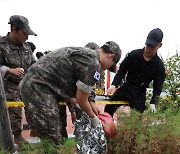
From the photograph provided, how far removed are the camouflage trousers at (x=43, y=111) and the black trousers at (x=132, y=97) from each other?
170 centimetres

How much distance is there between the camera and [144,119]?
3320mm

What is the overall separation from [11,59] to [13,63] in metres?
0.06

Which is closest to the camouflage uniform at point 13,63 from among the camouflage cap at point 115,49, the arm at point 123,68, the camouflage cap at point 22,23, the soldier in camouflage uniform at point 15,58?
the soldier in camouflage uniform at point 15,58

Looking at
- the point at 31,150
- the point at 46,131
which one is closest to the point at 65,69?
the point at 46,131

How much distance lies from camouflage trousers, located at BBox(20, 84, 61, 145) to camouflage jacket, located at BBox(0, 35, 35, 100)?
125 centimetres

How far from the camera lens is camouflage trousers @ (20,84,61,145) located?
3.10 meters

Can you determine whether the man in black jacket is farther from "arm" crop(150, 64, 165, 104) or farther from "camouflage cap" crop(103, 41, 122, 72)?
"camouflage cap" crop(103, 41, 122, 72)

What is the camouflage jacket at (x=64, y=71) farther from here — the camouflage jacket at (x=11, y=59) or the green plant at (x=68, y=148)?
the camouflage jacket at (x=11, y=59)

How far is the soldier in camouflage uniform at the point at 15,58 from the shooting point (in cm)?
420

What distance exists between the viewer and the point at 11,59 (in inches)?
174

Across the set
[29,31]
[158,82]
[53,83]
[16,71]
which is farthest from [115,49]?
[158,82]

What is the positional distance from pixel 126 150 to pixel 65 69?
0.94 m

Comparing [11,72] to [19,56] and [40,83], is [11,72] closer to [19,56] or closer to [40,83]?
[19,56]

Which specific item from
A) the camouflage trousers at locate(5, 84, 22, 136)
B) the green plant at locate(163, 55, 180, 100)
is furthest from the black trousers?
the camouflage trousers at locate(5, 84, 22, 136)
